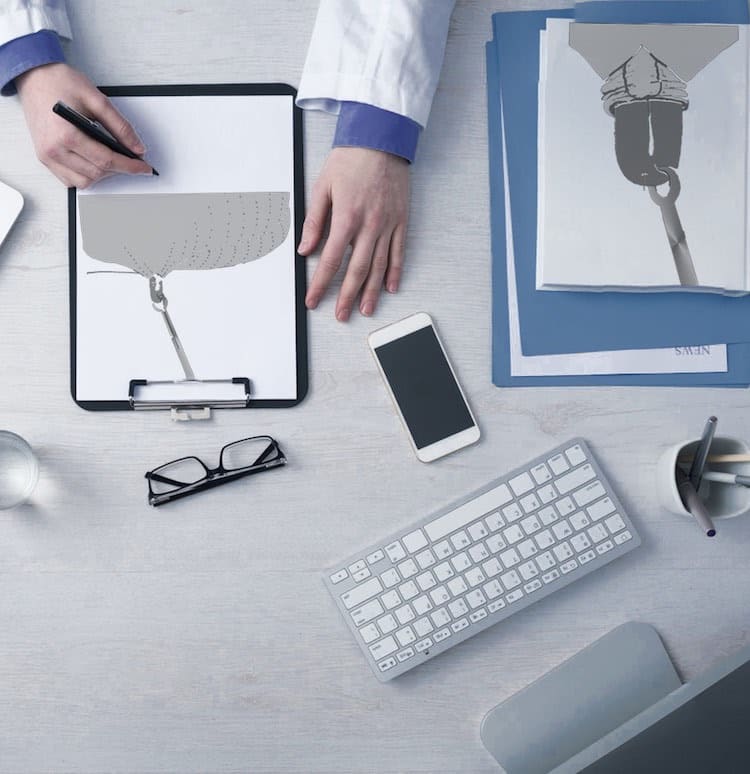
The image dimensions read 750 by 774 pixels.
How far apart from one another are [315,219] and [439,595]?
1.19ft

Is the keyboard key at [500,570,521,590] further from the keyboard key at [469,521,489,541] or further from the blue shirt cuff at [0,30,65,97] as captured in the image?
the blue shirt cuff at [0,30,65,97]

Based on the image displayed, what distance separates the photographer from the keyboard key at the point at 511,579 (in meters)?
0.72

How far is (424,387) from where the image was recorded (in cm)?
74

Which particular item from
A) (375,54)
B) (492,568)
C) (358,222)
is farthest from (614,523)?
(375,54)

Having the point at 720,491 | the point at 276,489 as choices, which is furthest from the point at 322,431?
the point at 720,491

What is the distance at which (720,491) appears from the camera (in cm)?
72

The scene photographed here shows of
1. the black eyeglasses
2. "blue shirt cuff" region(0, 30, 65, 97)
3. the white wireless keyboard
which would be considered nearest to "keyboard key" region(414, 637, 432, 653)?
the white wireless keyboard

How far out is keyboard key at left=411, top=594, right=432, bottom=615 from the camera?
0.72m

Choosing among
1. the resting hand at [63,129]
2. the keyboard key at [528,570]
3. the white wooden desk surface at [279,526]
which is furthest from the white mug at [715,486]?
the resting hand at [63,129]

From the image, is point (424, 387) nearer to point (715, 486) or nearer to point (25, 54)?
point (715, 486)

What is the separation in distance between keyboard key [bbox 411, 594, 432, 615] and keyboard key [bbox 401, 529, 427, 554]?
0.04 m

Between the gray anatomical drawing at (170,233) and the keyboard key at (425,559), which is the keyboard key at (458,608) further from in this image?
the gray anatomical drawing at (170,233)

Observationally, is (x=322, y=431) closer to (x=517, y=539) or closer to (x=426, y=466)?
(x=426, y=466)

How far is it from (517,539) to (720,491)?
0.19m
